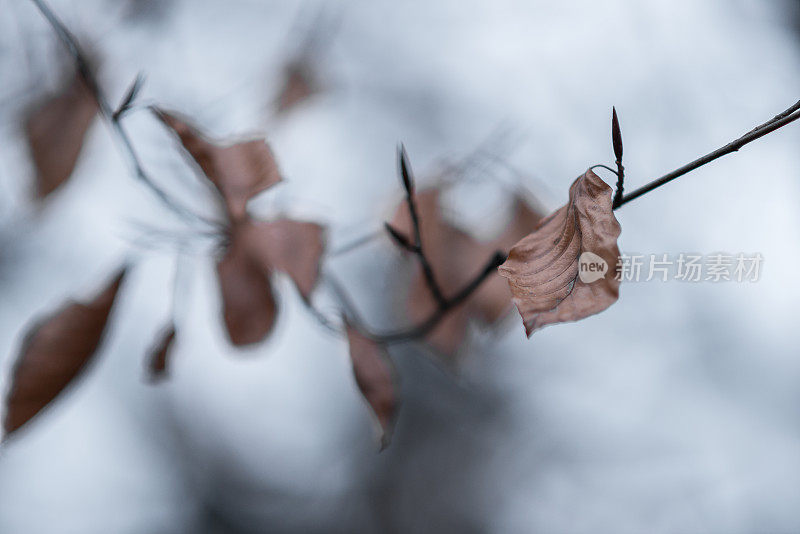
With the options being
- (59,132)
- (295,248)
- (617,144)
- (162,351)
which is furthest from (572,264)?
(59,132)

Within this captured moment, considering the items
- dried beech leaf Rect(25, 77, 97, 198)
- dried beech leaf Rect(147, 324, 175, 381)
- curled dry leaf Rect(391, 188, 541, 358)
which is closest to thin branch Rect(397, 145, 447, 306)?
curled dry leaf Rect(391, 188, 541, 358)

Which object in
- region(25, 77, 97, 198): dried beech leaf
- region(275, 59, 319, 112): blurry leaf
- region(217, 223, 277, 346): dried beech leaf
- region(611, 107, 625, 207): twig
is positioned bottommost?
region(217, 223, 277, 346): dried beech leaf

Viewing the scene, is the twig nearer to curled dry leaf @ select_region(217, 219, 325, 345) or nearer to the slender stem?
the slender stem

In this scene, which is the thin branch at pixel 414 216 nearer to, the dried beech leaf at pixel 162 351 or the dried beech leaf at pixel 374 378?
the dried beech leaf at pixel 374 378

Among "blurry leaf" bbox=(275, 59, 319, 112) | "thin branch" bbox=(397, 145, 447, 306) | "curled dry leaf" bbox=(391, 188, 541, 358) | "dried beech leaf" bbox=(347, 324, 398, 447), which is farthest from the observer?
"blurry leaf" bbox=(275, 59, 319, 112)

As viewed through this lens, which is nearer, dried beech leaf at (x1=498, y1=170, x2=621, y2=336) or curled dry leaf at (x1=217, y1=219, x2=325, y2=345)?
dried beech leaf at (x1=498, y1=170, x2=621, y2=336)

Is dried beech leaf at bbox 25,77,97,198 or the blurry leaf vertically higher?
dried beech leaf at bbox 25,77,97,198

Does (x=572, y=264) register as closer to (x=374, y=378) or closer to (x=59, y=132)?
(x=374, y=378)

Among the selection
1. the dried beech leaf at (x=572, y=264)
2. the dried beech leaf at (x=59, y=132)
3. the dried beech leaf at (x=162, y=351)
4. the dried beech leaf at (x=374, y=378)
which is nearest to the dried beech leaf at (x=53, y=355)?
the dried beech leaf at (x=162, y=351)
